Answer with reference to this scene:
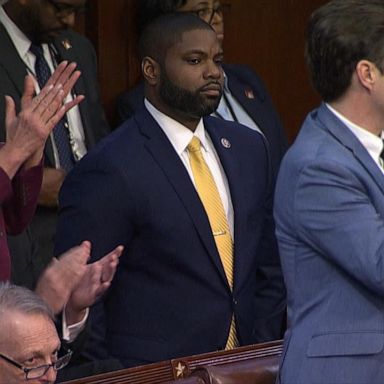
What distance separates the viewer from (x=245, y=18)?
538 centimetres

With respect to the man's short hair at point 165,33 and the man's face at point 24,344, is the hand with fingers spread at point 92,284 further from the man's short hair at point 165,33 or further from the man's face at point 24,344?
the man's short hair at point 165,33

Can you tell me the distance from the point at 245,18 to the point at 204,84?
4.56 ft

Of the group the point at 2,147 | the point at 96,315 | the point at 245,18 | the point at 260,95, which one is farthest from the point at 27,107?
the point at 245,18

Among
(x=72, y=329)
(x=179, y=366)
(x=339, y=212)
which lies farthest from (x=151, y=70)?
(x=339, y=212)

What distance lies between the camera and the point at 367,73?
112 inches

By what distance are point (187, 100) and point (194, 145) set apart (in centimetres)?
13

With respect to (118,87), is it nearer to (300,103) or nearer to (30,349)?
(300,103)

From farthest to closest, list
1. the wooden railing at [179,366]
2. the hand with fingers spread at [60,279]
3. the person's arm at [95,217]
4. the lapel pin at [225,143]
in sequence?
the lapel pin at [225,143]
the person's arm at [95,217]
the wooden railing at [179,366]
the hand with fingers spread at [60,279]

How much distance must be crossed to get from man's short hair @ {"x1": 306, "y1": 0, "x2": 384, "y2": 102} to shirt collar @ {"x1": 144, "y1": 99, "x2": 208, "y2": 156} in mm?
1101

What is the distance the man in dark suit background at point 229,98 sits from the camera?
472 cm

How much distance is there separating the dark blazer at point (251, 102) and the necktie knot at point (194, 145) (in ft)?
2.24

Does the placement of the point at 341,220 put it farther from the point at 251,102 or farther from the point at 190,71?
the point at 251,102

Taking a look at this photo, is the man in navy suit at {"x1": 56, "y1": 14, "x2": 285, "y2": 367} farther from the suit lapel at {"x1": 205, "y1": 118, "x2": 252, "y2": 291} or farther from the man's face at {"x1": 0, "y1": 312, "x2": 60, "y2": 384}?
the man's face at {"x1": 0, "y1": 312, "x2": 60, "y2": 384}

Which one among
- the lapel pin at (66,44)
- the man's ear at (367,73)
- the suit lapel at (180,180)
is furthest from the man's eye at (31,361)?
the lapel pin at (66,44)
